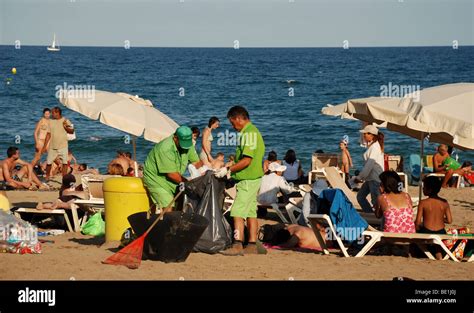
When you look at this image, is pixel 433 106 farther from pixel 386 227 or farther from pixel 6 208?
pixel 6 208

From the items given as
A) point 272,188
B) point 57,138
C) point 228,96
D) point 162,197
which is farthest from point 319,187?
point 228,96

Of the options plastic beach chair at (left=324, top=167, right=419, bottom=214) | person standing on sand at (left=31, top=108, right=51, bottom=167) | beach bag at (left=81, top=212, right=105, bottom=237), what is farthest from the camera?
person standing on sand at (left=31, top=108, right=51, bottom=167)

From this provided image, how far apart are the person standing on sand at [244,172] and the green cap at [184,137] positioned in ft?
1.51

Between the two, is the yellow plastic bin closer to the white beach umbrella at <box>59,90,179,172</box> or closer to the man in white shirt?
the white beach umbrella at <box>59,90,179,172</box>

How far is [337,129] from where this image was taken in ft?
102

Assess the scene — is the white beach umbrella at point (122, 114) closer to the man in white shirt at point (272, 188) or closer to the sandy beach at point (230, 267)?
the man in white shirt at point (272, 188)

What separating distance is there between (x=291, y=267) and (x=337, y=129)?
22.7 metres

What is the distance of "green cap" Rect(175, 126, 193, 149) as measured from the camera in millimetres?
9102

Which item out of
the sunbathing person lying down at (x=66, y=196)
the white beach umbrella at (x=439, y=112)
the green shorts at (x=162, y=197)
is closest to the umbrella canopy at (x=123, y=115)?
the sunbathing person lying down at (x=66, y=196)

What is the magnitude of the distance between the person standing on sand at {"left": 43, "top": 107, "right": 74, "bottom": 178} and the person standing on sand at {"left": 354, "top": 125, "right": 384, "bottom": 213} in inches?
260

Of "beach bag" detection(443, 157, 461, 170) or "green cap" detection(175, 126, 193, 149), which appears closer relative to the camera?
"green cap" detection(175, 126, 193, 149)

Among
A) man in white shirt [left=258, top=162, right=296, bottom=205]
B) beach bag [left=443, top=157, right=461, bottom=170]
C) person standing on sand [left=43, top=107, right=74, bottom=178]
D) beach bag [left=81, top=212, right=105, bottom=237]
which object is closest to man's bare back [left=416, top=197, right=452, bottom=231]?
man in white shirt [left=258, top=162, right=296, bottom=205]

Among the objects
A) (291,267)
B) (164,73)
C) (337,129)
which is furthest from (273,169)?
(164,73)
